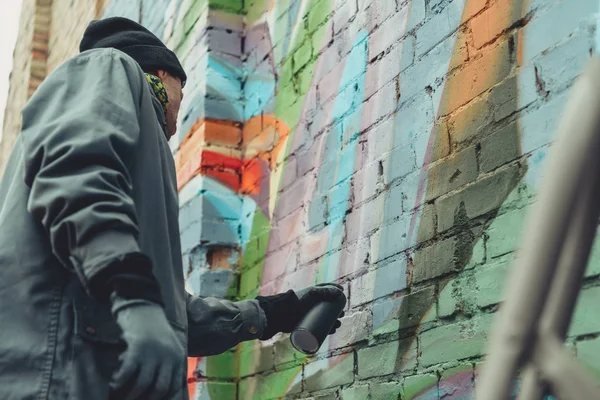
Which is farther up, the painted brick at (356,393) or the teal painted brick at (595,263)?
A: the teal painted brick at (595,263)

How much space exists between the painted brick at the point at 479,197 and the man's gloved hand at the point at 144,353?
2.77 feet

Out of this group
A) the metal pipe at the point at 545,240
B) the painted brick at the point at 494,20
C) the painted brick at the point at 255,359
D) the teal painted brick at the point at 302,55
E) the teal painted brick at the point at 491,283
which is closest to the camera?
the metal pipe at the point at 545,240

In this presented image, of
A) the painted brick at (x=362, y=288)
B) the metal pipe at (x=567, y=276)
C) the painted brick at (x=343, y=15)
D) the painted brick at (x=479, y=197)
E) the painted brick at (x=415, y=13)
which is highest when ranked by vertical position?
the painted brick at (x=343, y=15)

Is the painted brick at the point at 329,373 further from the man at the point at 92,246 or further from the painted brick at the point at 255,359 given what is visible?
the man at the point at 92,246

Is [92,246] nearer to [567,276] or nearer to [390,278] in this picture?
[567,276]

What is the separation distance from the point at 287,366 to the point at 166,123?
1014 millimetres

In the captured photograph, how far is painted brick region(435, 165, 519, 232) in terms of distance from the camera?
5.65ft

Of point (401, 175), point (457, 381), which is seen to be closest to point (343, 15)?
point (401, 175)

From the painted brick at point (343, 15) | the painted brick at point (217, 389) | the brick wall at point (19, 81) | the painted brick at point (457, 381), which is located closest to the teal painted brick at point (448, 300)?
the painted brick at point (457, 381)

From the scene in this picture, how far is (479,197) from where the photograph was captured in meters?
1.80

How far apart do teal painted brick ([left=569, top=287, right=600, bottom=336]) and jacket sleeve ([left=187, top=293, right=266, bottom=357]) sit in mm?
743

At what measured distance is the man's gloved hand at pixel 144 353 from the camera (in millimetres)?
A: 1155

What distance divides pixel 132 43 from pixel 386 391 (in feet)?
3.49

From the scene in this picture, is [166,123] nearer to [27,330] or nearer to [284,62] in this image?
[27,330]
